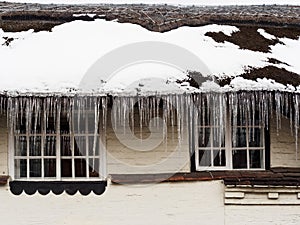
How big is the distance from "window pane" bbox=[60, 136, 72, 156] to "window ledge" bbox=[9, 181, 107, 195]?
46cm

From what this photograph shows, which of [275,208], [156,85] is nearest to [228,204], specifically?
[275,208]

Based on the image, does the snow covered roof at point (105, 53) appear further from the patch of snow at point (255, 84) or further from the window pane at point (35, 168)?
the window pane at point (35, 168)

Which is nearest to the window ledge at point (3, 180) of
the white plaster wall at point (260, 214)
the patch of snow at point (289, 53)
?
the white plaster wall at point (260, 214)

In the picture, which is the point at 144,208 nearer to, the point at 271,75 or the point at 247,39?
the point at 271,75

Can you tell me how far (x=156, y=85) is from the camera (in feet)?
29.8

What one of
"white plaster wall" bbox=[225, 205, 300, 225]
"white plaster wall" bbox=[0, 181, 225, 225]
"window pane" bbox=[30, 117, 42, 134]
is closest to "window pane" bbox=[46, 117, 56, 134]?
"window pane" bbox=[30, 117, 42, 134]

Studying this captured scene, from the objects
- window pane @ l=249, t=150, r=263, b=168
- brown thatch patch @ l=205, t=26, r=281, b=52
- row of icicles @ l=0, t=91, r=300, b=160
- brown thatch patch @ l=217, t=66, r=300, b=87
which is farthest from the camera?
brown thatch patch @ l=205, t=26, r=281, b=52

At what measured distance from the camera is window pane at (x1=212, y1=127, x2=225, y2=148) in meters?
9.63

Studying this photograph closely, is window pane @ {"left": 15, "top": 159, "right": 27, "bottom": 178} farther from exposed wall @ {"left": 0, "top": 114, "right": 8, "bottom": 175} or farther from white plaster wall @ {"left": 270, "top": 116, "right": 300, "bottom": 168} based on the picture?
white plaster wall @ {"left": 270, "top": 116, "right": 300, "bottom": 168}

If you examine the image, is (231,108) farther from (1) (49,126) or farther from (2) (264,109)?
(1) (49,126)

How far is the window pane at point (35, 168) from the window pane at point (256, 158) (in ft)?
10.5

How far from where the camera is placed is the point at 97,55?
9.62 metres

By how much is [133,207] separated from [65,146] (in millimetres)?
1369

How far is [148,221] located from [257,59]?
2925 mm
